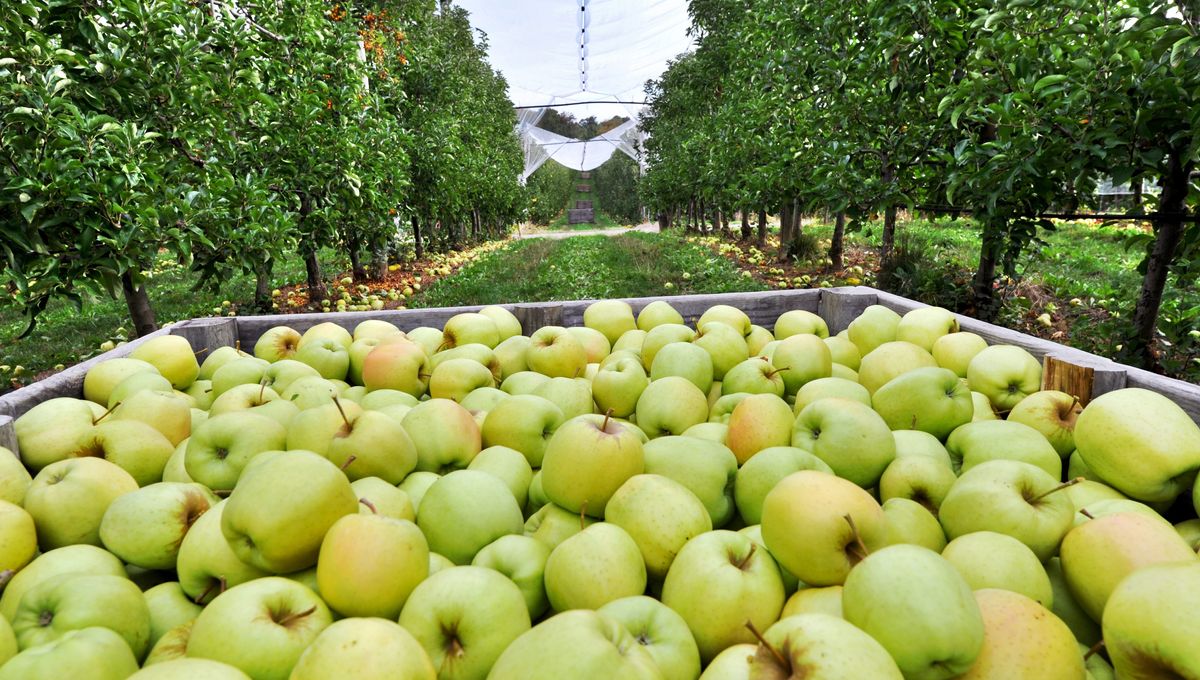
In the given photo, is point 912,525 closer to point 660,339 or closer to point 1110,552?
point 1110,552

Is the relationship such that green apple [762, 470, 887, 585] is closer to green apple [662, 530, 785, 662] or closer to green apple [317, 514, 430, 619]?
green apple [662, 530, 785, 662]

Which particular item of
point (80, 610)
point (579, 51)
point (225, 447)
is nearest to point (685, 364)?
point (225, 447)

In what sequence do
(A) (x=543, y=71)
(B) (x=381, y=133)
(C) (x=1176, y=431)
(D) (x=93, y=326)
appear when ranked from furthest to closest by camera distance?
(A) (x=543, y=71) → (B) (x=381, y=133) → (D) (x=93, y=326) → (C) (x=1176, y=431)

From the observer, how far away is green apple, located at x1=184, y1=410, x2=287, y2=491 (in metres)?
1.91

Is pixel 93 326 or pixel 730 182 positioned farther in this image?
pixel 730 182

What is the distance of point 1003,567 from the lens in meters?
1.38

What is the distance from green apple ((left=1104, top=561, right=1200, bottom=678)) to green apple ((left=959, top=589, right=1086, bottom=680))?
0.08 meters

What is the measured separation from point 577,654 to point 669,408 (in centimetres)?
138

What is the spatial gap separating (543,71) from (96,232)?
136ft

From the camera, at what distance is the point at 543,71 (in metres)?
41.7

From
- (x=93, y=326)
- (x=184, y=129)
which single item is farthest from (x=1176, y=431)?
(x=93, y=326)

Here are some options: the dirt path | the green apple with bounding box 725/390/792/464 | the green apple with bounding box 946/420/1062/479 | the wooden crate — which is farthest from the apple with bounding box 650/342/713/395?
the dirt path

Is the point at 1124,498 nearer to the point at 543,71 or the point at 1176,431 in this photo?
the point at 1176,431

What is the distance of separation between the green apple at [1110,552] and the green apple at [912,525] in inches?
10.6
